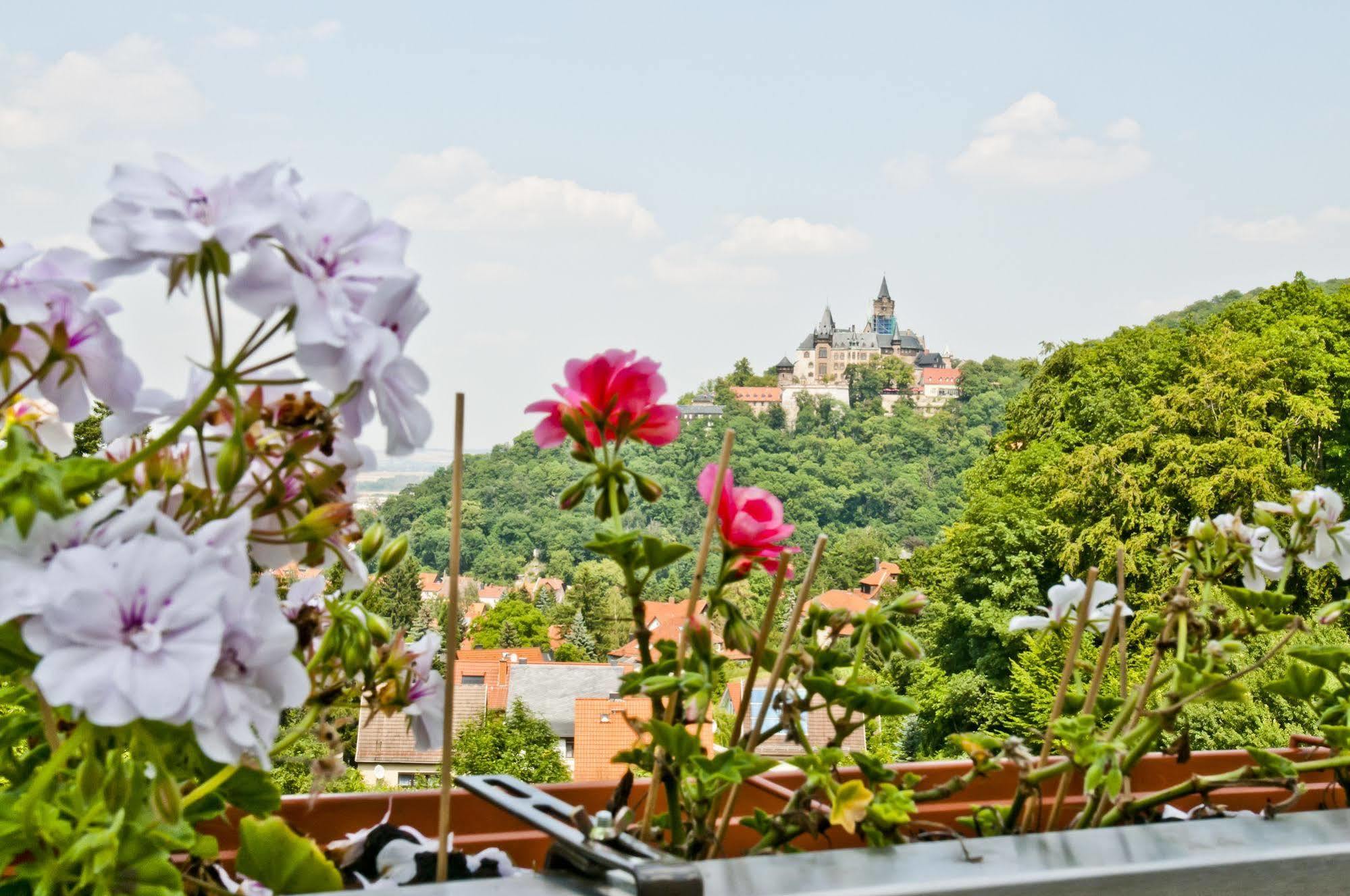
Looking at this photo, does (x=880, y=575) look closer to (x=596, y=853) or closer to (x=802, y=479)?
(x=802, y=479)

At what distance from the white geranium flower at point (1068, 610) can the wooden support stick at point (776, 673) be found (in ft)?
0.60

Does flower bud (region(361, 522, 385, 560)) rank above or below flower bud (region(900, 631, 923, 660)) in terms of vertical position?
above

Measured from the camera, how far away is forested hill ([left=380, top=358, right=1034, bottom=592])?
24.4 meters

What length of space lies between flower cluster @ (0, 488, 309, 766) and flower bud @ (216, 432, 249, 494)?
1.6 inches

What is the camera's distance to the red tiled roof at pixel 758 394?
47781 millimetres

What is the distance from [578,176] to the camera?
247ft

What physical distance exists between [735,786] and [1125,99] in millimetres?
71890

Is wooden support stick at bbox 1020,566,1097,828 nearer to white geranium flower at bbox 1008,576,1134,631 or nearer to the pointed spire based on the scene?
white geranium flower at bbox 1008,576,1134,631

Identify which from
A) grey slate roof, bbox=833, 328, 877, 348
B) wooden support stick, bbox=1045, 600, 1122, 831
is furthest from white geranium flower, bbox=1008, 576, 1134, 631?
grey slate roof, bbox=833, 328, 877, 348

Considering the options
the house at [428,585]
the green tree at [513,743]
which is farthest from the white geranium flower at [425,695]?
the house at [428,585]

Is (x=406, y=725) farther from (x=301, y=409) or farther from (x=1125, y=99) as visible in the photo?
(x=1125, y=99)

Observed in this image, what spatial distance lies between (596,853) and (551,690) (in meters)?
Answer: 21.5

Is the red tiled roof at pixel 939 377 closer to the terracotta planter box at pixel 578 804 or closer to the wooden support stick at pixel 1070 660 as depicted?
the terracotta planter box at pixel 578 804

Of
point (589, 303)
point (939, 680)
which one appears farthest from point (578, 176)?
point (939, 680)
